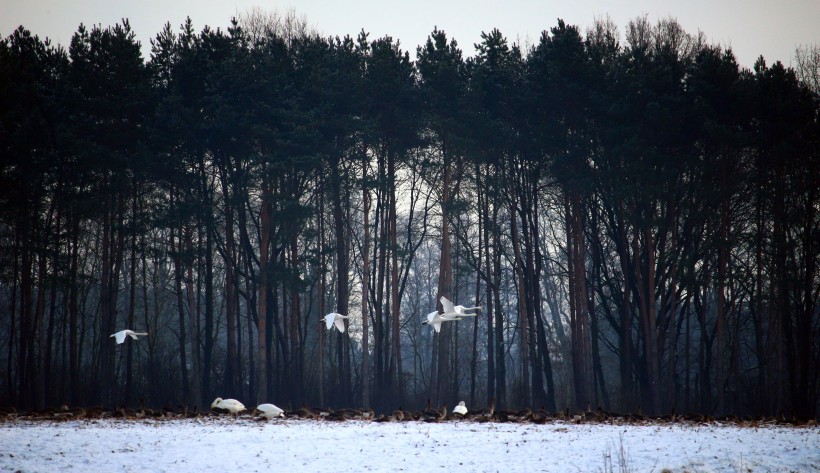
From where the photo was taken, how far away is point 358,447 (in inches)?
579

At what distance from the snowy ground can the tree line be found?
45.3ft

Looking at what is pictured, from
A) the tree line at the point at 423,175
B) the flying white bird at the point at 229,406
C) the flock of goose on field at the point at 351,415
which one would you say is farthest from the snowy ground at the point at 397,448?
the tree line at the point at 423,175

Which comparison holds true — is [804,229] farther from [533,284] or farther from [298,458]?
[298,458]

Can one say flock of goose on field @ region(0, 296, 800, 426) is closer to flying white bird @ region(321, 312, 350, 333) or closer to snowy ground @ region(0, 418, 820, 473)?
snowy ground @ region(0, 418, 820, 473)

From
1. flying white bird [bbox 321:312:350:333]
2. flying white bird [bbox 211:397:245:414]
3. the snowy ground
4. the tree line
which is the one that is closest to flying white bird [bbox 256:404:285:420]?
flying white bird [bbox 211:397:245:414]

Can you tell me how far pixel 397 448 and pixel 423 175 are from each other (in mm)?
20406

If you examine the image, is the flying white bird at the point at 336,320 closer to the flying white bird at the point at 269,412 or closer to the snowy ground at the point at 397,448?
the flying white bird at the point at 269,412

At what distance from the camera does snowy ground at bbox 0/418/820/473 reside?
13086 millimetres

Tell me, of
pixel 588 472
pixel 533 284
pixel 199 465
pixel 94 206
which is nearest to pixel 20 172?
pixel 94 206

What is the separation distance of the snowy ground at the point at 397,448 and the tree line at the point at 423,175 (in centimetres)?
1382

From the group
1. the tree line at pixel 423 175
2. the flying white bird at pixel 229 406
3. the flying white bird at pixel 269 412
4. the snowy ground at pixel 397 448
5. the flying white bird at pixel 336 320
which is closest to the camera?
the snowy ground at pixel 397 448

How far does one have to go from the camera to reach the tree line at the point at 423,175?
3045 cm

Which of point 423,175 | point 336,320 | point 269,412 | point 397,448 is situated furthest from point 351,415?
point 423,175

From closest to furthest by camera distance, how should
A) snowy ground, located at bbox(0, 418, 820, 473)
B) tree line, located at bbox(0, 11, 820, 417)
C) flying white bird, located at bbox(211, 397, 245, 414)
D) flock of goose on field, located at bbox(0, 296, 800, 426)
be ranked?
snowy ground, located at bbox(0, 418, 820, 473)
flock of goose on field, located at bbox(0, 296, 800, 426)
flying white bird, located at bbox(211, 397, 245, 414)
tree line, located at bbox(0, 11, 820, 417)
